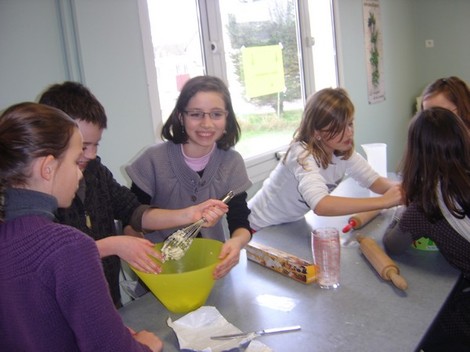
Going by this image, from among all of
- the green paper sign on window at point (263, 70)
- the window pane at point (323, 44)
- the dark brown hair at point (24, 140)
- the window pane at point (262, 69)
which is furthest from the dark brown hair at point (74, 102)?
the window pane at point (323, 44)

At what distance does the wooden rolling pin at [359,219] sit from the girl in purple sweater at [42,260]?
34.8 inches

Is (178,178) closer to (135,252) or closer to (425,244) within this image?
(135,252)

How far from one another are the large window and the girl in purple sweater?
121 centimetres

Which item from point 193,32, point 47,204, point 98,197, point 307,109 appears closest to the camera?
point 47,204

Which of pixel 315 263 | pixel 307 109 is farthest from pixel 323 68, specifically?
pixel 315 263

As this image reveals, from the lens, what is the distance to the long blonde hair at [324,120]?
148cm

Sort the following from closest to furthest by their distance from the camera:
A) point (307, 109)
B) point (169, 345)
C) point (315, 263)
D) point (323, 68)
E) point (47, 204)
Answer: point (47, 204) < point (169, 345) < point (315, 263) < point (307, 109) < point (323, 68)

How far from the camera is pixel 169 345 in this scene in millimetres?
862

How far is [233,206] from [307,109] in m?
0.49

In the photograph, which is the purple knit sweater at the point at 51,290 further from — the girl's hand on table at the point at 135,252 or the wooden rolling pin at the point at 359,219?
the wooden rolling pin at the point at 359,219

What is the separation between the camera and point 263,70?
2633 millimetres

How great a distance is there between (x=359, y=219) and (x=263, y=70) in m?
1.49

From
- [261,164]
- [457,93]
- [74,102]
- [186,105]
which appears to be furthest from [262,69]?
[74,102]

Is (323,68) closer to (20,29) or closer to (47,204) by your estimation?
(20,29)
